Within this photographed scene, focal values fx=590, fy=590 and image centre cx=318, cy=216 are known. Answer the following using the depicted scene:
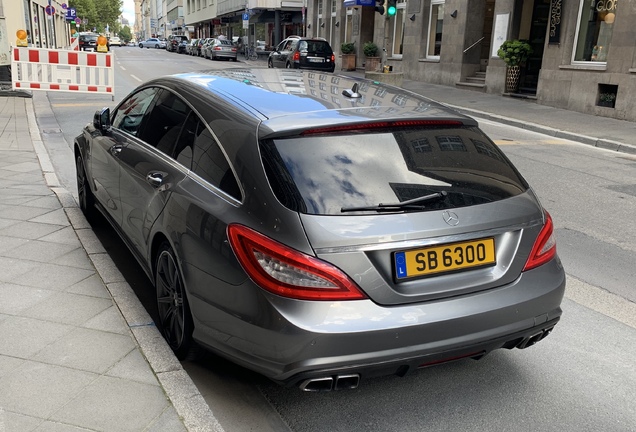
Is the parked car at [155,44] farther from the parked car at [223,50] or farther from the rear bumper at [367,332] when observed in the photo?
the rear bumper at [367,332]

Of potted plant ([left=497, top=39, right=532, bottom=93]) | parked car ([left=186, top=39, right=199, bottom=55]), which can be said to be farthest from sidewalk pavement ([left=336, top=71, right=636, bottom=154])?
parked car ([left=186, top=39, right=199, bottom=55])

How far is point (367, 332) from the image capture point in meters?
2.51

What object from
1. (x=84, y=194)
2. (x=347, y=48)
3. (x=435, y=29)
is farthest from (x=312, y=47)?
(x=84, y=194)

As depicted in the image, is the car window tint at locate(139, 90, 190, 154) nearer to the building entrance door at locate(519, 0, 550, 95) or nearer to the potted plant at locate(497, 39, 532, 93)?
the potted plant at locate(497, 39, 532, 93)

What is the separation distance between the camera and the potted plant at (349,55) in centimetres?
3153

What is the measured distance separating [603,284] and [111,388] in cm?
372

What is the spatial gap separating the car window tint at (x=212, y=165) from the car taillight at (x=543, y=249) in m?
1.48

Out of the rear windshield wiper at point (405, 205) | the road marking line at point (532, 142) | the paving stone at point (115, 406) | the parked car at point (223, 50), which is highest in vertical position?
the parked car at point (223, 50)

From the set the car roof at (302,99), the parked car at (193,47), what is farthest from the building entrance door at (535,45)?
the parked car at (193,47)

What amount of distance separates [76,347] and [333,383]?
159 cm

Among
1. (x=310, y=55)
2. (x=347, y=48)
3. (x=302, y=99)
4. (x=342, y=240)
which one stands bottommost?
(x=342, y=240)

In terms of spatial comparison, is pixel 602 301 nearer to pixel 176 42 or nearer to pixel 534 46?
pixel 534 46

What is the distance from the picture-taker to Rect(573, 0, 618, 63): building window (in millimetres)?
14966

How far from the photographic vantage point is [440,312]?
264 centimetres
